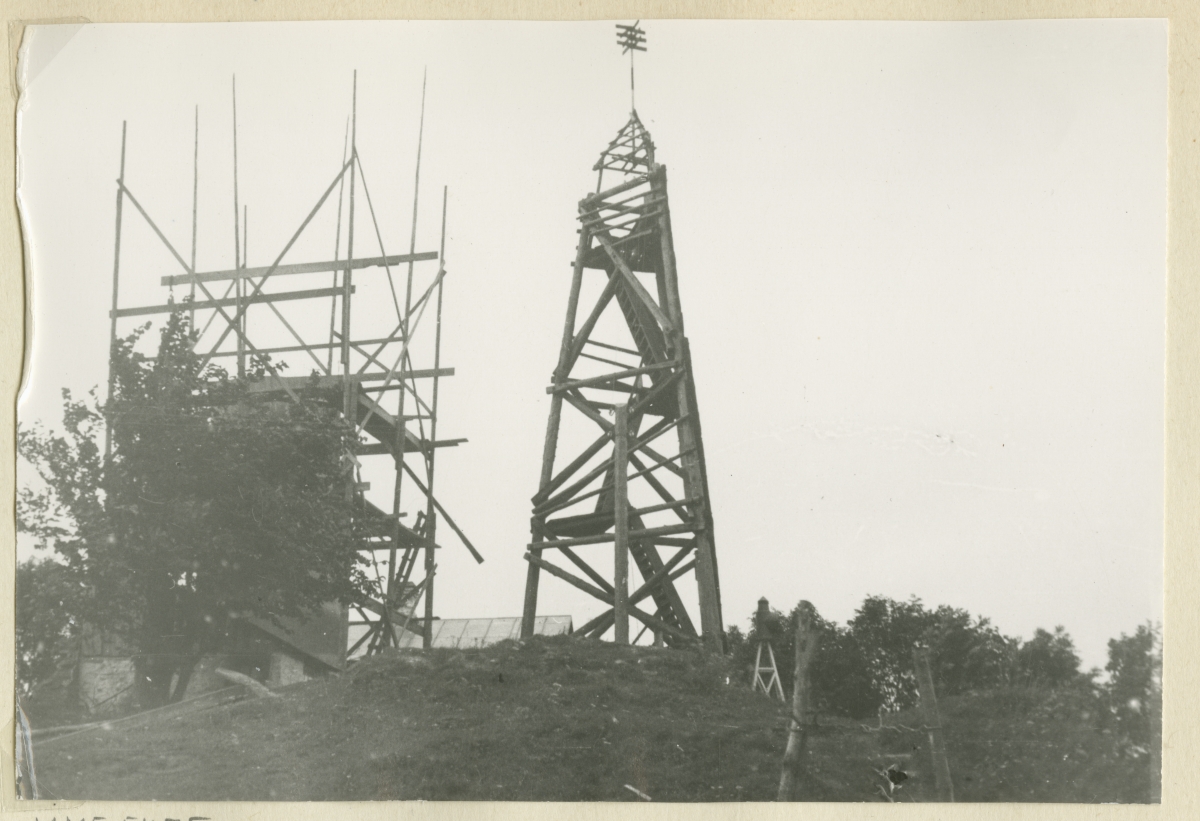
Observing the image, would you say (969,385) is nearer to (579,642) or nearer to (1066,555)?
(1066,555)

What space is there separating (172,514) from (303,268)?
2527 millimetres

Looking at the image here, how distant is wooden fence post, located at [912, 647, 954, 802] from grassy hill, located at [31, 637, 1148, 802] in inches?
4.6

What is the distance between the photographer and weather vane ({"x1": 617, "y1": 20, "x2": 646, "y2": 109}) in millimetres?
7629

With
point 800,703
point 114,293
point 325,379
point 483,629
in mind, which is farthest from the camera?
point 483,629

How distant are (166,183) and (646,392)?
15.8 feet

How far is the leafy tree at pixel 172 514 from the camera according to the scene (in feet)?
26.8

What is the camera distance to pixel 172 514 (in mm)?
8633

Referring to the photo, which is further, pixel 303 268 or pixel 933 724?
pixel 303 268

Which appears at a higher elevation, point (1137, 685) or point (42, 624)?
point (42, 624)

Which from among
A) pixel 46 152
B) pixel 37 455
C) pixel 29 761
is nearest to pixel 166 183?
pixel 46 152

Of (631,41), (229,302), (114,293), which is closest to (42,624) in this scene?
(114,293)

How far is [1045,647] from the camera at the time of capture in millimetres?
7348

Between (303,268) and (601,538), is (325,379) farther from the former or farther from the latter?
(601,538)

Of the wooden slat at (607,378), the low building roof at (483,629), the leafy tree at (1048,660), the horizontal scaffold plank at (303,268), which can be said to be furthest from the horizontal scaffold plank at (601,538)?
the leafy tree at (1048,660)
